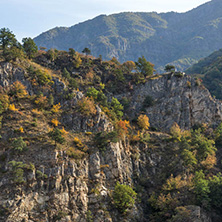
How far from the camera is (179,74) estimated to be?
89625 mm

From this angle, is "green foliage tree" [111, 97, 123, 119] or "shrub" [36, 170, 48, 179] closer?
"shrub" [36, 170, 48, 179]

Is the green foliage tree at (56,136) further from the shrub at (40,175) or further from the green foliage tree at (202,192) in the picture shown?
the green foliage tree at (202,192)

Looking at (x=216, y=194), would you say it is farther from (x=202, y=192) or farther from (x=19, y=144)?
(x=19, y=144)

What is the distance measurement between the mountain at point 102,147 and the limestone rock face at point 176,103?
0.42m

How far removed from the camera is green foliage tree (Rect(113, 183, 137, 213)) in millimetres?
47981

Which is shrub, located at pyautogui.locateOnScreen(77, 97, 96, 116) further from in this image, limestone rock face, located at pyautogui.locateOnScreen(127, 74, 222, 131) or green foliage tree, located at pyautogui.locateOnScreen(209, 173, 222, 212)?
green foliage tree, located at pyautogui.locateOnScreen(209, 173, 222, 212)

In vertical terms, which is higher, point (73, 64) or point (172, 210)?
point (73, 64)

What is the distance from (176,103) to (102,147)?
4175 centimetres

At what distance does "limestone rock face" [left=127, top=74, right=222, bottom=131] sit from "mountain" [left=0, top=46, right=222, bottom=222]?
0.42 meters

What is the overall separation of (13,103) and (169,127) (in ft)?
187

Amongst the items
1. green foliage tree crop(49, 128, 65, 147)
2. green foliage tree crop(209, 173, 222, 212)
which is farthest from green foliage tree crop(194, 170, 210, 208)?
green foliage tree crop(49, 128, 65, 147)

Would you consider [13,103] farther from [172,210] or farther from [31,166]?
[172,210]

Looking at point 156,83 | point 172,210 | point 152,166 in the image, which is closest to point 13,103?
point 152,166

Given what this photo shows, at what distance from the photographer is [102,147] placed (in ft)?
188
